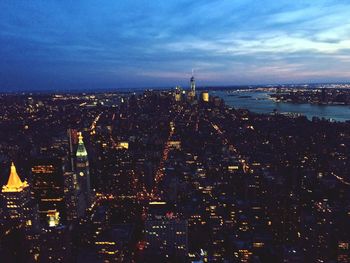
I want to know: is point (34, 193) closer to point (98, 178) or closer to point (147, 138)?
point (98, 178)

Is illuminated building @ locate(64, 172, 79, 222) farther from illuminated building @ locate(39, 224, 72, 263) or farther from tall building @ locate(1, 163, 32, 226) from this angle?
illuminated building @ locate(39, 224, 72, 263)

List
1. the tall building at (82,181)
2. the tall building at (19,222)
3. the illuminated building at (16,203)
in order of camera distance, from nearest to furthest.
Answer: the tall building at (19,222) → the illuminated building at (16,203) → the tall building at (82,181)

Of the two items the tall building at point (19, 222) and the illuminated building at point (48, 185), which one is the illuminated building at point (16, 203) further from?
the illuminated building at point (48, 185)

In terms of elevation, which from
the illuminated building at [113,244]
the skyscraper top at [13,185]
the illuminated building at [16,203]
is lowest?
the illuminated building at [113,244]

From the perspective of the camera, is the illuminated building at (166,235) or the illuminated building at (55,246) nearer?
the illuminated building at (55,246)

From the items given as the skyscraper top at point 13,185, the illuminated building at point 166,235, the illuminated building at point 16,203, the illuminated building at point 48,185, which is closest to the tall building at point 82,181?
the illuminated building at point 48,185

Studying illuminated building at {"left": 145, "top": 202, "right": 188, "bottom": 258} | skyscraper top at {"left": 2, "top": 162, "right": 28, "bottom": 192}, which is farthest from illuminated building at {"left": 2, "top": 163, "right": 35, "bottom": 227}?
illuminated building at {"left": 145, "top": 202, "right": 188, "bottom": 258}

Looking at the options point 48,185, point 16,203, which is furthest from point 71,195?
point 16,203

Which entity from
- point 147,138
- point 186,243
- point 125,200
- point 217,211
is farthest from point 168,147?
point 186,243
